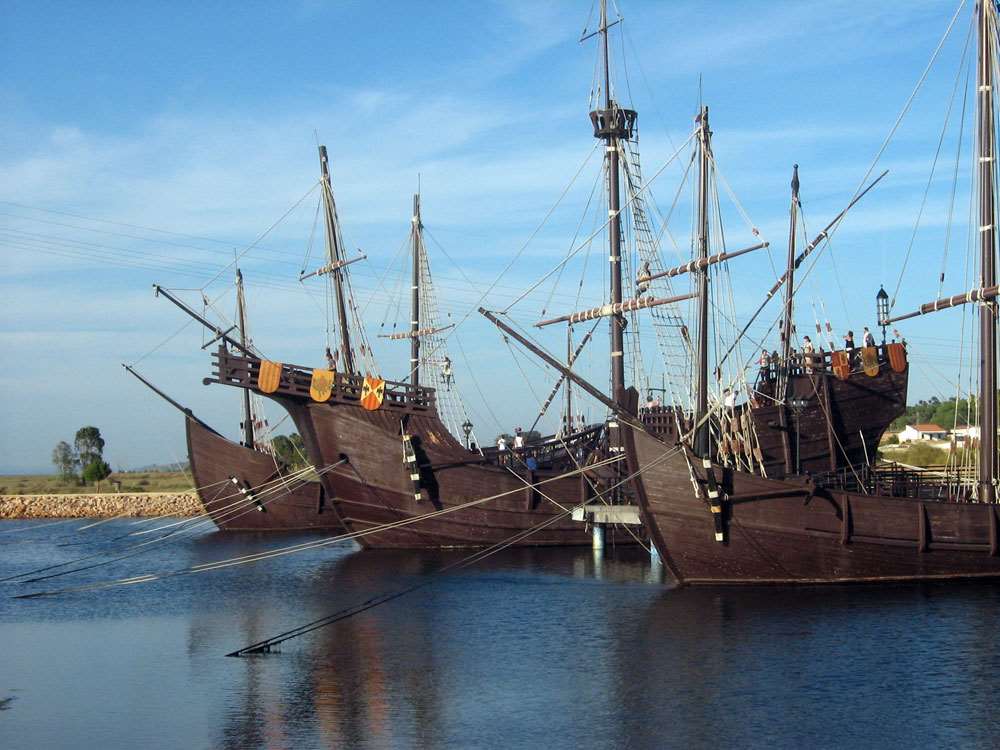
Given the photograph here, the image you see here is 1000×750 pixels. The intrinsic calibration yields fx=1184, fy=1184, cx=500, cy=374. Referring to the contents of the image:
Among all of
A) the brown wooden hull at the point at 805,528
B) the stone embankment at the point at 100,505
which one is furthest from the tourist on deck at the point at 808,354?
the stone embankment at the point at 100,505

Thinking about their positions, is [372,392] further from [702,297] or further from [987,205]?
[987,205]

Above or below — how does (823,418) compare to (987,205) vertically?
below

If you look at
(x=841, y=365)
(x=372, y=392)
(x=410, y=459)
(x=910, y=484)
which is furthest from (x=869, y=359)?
(x=372, y=392)

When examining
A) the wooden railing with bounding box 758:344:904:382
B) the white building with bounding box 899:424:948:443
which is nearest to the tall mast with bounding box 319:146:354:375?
the wooden railing with bounding box 758:344:904:382

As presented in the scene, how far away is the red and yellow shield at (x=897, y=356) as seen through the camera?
36.4m

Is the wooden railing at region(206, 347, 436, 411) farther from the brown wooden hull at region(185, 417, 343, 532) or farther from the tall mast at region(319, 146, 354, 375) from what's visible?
the brown wooden hull at region(185, 417, 343, 532)

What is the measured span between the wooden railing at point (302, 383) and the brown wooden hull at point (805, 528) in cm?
1024

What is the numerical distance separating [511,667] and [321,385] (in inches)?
617

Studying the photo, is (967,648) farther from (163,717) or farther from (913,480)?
(163,717)

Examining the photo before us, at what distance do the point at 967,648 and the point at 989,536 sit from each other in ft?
19.2

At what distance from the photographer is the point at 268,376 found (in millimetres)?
33031

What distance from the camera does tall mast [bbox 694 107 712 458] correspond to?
86.9ft

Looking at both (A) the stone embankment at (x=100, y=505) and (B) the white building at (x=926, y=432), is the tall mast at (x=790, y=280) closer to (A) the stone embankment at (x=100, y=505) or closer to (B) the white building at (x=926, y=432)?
(A) the stone embankment at (x=100, y=505)

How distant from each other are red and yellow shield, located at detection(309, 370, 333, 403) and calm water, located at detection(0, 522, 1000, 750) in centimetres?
587
